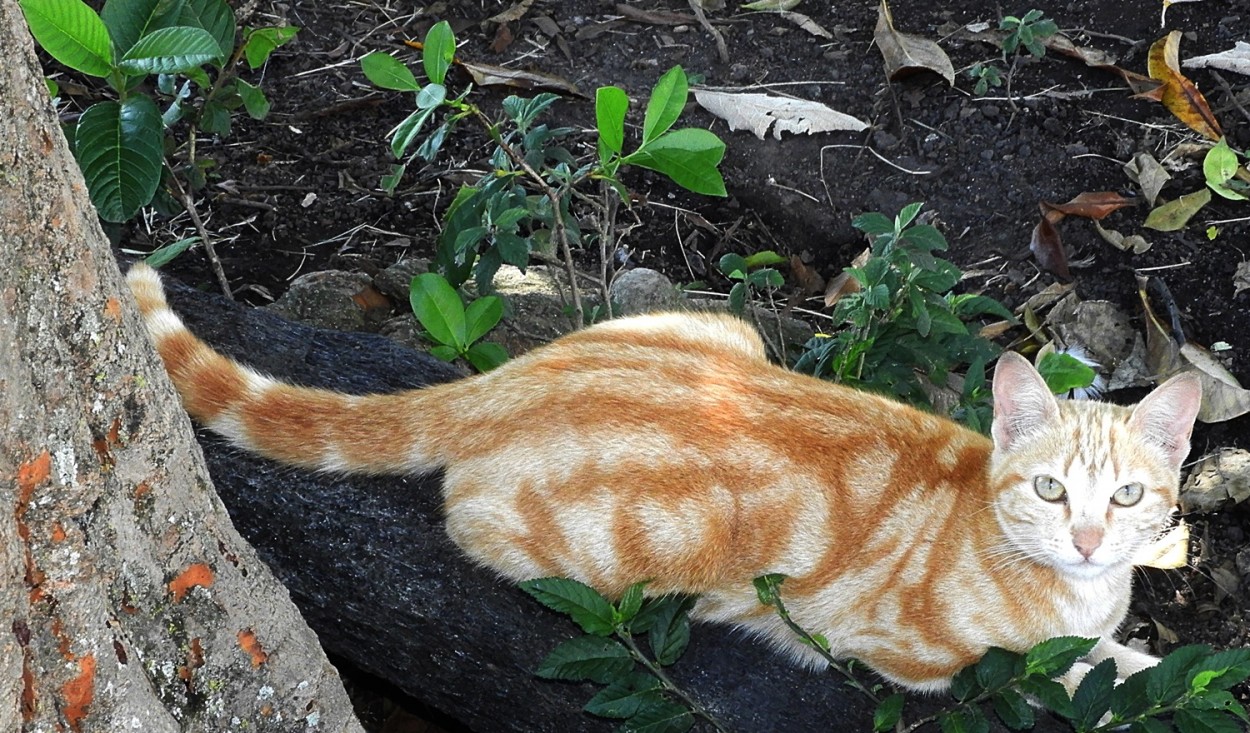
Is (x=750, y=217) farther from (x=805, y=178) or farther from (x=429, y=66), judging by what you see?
(x=429, y=66)

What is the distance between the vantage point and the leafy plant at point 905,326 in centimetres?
392

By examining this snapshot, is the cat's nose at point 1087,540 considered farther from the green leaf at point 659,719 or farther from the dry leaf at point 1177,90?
the dry leaf at point 1177,90

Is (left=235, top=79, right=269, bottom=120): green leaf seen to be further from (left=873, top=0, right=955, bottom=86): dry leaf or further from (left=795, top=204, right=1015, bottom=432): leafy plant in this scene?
(left=873, top=0, right=955, bottom=86): dry leaf

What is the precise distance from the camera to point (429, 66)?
381 cm

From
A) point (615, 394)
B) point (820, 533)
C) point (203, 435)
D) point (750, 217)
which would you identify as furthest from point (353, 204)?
point (820, 533)

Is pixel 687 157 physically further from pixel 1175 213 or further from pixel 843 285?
pixel 1175 213

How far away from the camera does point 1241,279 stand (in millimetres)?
4941

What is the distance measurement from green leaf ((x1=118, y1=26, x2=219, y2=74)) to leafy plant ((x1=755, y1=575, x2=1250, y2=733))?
7.45ft

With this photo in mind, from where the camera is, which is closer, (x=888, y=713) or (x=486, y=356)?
(x=888, y=713)

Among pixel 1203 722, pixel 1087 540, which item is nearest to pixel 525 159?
pixel 1087 540

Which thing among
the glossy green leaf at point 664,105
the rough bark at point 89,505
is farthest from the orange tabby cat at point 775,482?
the rough bark at point 89,505

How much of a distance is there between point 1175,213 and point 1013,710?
316 centimetres

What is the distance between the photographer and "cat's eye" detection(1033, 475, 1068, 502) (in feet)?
10.6

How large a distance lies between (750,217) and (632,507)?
8.81 feet
